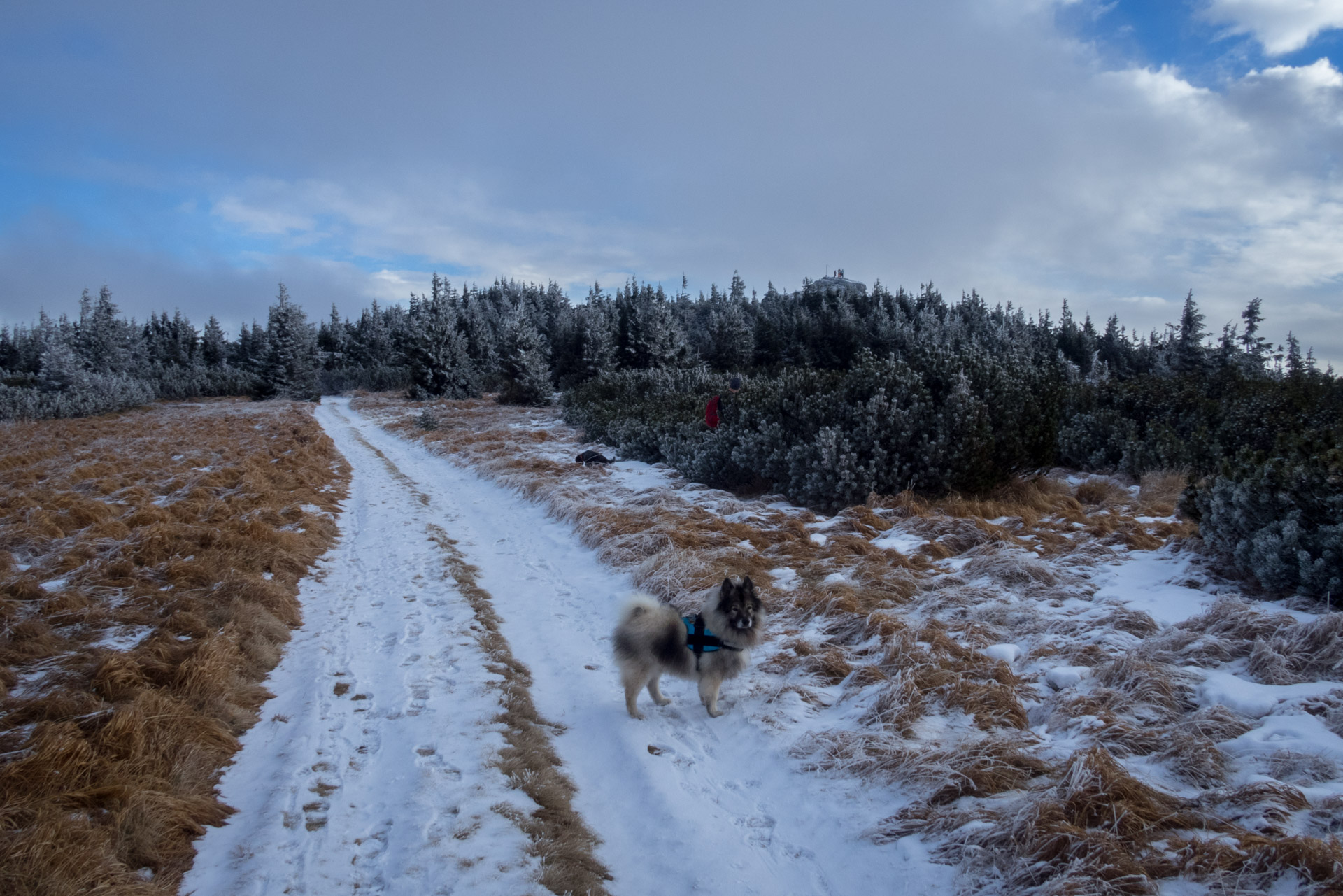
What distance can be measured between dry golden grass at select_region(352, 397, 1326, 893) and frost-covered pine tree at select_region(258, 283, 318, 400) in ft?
149

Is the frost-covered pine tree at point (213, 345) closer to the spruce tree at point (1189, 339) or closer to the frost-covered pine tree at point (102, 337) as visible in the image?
the frost-covered pine tree at point (102, 337)

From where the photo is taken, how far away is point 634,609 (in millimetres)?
4555

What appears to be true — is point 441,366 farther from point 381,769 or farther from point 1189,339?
point 1189,339

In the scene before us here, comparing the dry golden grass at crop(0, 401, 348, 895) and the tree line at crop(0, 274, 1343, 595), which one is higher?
the tree line at crop(0, 274, 1343, 595)

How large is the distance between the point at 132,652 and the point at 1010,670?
667 centimetres

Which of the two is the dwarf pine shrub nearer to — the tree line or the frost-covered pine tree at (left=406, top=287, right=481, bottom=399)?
the tree line

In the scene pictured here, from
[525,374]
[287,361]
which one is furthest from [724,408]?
[287,361]

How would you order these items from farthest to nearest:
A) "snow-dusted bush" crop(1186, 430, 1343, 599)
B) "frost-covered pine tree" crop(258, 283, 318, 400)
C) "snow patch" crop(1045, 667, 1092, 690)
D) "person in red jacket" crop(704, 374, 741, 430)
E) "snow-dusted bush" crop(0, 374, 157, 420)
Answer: "frost-covered pine tree" crop(258, 283, 318, 400), "snow-dusted bush" crop(0, 374, 157, 420), "person in red jacket" crop(704, 374, 741, 430), "snow-dusted bush" crop(1186, 430, 1343, 599), "snow patch" crop(1045, 667, 1092, 690)

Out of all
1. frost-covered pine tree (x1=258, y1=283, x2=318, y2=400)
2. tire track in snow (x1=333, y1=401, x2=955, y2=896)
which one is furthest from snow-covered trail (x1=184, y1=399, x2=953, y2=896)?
frost-covered pine tree (x1=258, y1=283, x2=318, y2=400)

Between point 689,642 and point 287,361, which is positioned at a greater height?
point 287,361

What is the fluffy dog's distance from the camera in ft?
15.0

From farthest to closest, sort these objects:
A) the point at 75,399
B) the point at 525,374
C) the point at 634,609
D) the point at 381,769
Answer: the point at 525,374 < the point at 75,399 < the point at 634,609 < the point at 381,769

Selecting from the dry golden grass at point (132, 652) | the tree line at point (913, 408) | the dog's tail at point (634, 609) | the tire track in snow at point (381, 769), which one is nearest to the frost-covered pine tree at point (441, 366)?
the tree line at point (913, 408)

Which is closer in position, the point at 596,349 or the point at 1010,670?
the point at 1010,670
